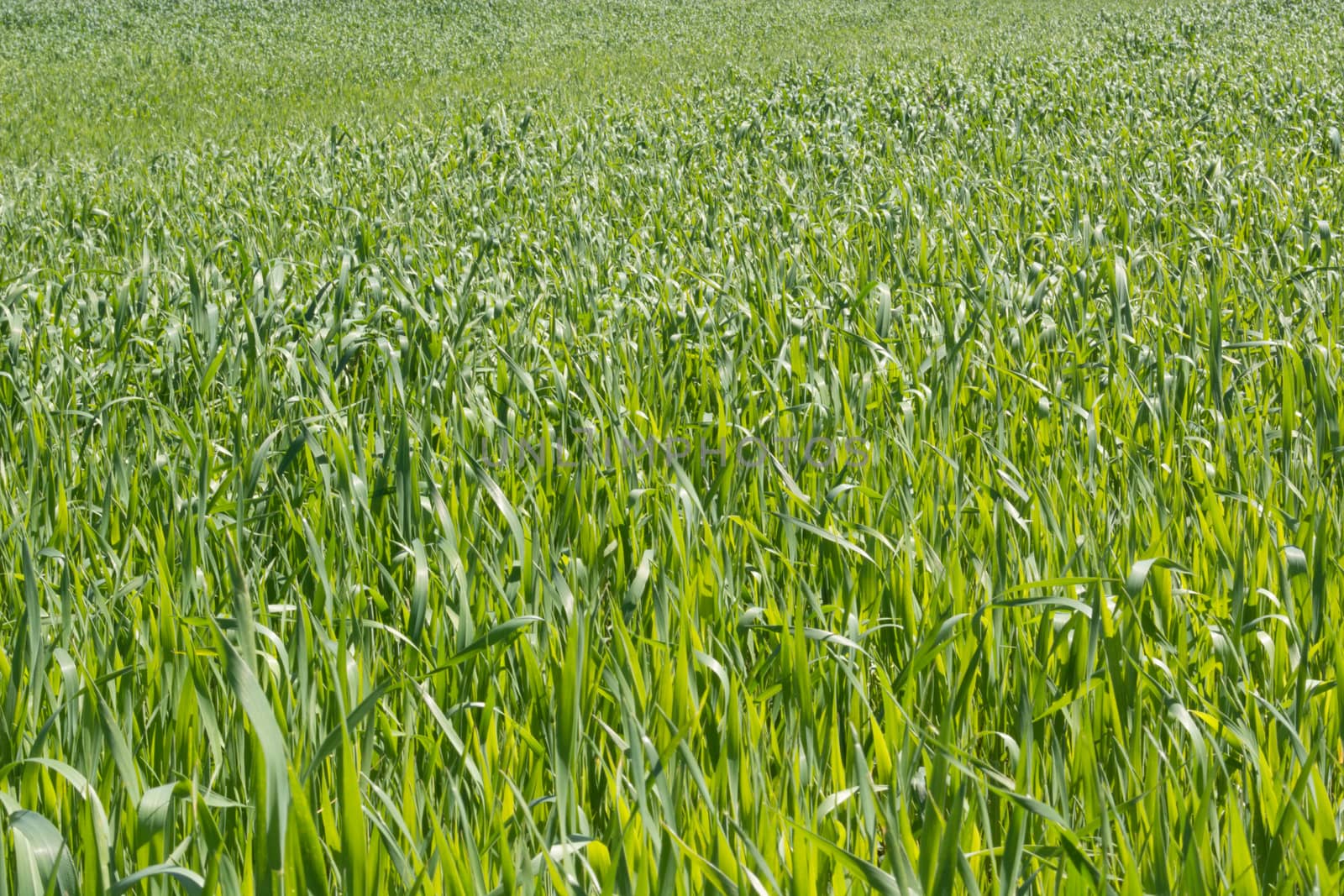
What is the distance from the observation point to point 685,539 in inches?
88.0

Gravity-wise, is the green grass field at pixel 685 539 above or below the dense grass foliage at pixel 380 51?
below

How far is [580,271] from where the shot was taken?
4.86 meters

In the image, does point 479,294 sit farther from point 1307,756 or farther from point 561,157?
point 561,157

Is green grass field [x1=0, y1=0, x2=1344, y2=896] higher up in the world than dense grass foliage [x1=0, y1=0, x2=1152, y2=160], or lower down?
lower down

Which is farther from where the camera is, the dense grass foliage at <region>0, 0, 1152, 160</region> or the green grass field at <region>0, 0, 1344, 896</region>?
the dense grass foliage at <region>0, 0, 1152, 160</region>

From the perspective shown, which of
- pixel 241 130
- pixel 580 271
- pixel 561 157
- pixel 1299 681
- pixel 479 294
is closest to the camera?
pixel 1299 681

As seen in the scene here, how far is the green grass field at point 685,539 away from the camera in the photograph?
1.35m

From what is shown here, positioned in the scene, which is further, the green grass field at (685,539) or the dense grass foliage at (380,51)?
the dense grass foliage at (380,51)

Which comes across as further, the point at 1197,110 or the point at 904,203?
the point at 1197,110

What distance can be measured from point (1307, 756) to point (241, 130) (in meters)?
12.0

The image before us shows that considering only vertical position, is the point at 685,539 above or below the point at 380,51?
below

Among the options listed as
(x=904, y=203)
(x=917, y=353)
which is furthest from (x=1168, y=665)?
(x=904, y=203)

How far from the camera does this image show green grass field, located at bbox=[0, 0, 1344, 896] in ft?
4.43

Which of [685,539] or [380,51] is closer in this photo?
[685,539]
